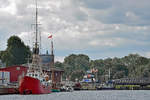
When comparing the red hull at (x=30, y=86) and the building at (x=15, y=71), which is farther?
the building at (x=15, y=71)

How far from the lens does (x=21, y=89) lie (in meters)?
118

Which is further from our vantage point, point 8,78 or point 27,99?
point 8,78

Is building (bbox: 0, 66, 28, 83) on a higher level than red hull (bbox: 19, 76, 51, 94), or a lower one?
higher

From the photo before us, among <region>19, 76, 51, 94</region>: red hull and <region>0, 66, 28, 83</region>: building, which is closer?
<region>19, 76, 51, 94</region>: red hull

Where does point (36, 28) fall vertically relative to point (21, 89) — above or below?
above

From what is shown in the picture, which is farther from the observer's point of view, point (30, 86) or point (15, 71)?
point (15, 71)

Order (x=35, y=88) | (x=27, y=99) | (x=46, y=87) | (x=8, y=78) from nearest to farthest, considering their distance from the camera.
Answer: (x=27, y=99) < (x=35, y=88) < (x=46, y=87) < (x=8, y=78)

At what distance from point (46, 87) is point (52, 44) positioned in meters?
40.5

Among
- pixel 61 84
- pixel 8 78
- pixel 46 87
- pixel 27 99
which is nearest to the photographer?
pixel 27 99

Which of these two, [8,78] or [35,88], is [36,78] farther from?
[8,78]

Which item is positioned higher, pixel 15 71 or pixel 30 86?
pixel 15 71

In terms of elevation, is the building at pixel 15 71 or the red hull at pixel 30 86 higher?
the building at pixel 15 71

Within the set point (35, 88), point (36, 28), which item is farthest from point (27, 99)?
point (36, 28)

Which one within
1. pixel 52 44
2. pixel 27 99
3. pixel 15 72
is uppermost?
pixel 52 44
